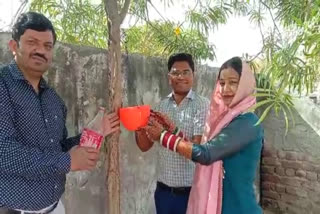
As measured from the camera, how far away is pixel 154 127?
1889 mm

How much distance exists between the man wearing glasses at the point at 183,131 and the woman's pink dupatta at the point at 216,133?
246mm

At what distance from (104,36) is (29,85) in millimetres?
1769

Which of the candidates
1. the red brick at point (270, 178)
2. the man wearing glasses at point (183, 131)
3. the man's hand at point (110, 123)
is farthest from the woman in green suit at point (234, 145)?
the red brick at point (270, 178)

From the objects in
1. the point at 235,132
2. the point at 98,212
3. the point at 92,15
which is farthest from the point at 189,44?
the point at 235,132

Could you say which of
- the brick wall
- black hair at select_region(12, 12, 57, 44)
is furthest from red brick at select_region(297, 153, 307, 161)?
black hair at select_region(12, 12, 57, 44)

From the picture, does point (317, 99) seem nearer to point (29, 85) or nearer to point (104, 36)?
point (104, 36)

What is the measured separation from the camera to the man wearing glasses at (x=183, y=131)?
230cm

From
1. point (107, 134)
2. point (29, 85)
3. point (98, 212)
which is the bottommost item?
point (98, 212)

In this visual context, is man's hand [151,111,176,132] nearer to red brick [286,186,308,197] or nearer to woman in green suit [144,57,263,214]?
woman in green suit [144,57,263,214]

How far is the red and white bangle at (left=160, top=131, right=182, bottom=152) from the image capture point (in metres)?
1.82

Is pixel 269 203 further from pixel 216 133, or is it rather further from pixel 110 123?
pixel 110 123

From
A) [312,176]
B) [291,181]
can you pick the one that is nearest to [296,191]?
[291,181]

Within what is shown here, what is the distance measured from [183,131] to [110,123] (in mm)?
718

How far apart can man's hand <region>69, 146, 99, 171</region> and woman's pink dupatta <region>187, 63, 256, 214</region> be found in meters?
0.61
